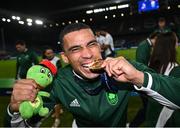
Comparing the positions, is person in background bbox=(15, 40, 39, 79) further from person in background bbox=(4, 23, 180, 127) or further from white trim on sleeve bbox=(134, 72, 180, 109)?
white trim on sleeve bbox=(134, 72, 180, 109)

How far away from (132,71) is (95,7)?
46.3m

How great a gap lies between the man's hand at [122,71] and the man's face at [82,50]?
21.8 inches

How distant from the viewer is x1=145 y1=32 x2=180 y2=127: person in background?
3068 millimetres

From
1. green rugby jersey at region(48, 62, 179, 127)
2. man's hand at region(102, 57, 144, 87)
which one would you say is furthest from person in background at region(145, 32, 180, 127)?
man's hand at region(102, 57, 144, 87)

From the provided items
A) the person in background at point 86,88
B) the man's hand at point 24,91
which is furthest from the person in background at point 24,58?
the man's hand at point 24,91

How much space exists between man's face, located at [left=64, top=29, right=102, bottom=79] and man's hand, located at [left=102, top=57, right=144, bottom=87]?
0.55 meters

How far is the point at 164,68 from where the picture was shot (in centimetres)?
320

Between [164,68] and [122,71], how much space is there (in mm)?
1487

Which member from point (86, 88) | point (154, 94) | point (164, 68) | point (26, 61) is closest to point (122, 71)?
point (154, 94)

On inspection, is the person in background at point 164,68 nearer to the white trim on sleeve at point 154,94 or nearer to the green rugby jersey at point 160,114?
the green rugby jersey at point 160,114

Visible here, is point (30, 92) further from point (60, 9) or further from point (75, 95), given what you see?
point (60, 9)

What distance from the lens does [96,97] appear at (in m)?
2.57

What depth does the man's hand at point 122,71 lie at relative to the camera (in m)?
1.81

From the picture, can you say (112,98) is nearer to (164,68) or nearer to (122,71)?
(122,71)
